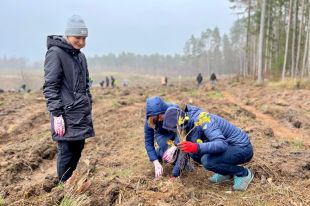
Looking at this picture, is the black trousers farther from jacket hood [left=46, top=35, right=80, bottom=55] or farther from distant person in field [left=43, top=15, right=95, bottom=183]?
jacket hood [left=46, top=35, right=80, bottom=55]

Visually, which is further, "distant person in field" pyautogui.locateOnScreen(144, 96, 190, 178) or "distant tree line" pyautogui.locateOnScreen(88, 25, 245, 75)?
"distant tree line" pyautogui.locateOnScreen(88, 25, 245, 75)

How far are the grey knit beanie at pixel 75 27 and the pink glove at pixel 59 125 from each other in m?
0.92

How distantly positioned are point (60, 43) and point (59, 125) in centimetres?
90

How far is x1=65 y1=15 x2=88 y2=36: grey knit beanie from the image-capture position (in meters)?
4.82

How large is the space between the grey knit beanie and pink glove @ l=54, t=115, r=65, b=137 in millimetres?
924

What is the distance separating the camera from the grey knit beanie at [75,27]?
4820 mm

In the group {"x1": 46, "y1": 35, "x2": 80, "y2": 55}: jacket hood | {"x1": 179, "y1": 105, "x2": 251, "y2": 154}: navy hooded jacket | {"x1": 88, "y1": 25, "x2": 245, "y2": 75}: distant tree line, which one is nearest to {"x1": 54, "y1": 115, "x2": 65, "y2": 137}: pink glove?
{"x1": 46, "y1": 35, "x2": 80, "y2": 55}: jacket hood

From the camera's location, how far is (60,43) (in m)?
4.88

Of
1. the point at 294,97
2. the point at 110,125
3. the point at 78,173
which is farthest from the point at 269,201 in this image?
the point at 294,97

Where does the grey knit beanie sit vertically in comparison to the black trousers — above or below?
above

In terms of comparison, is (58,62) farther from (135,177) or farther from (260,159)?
(260,159)

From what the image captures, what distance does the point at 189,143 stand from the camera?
4.67m

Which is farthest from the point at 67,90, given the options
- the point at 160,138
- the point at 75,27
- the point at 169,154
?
the point at 169,154

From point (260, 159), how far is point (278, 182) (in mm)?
1001
